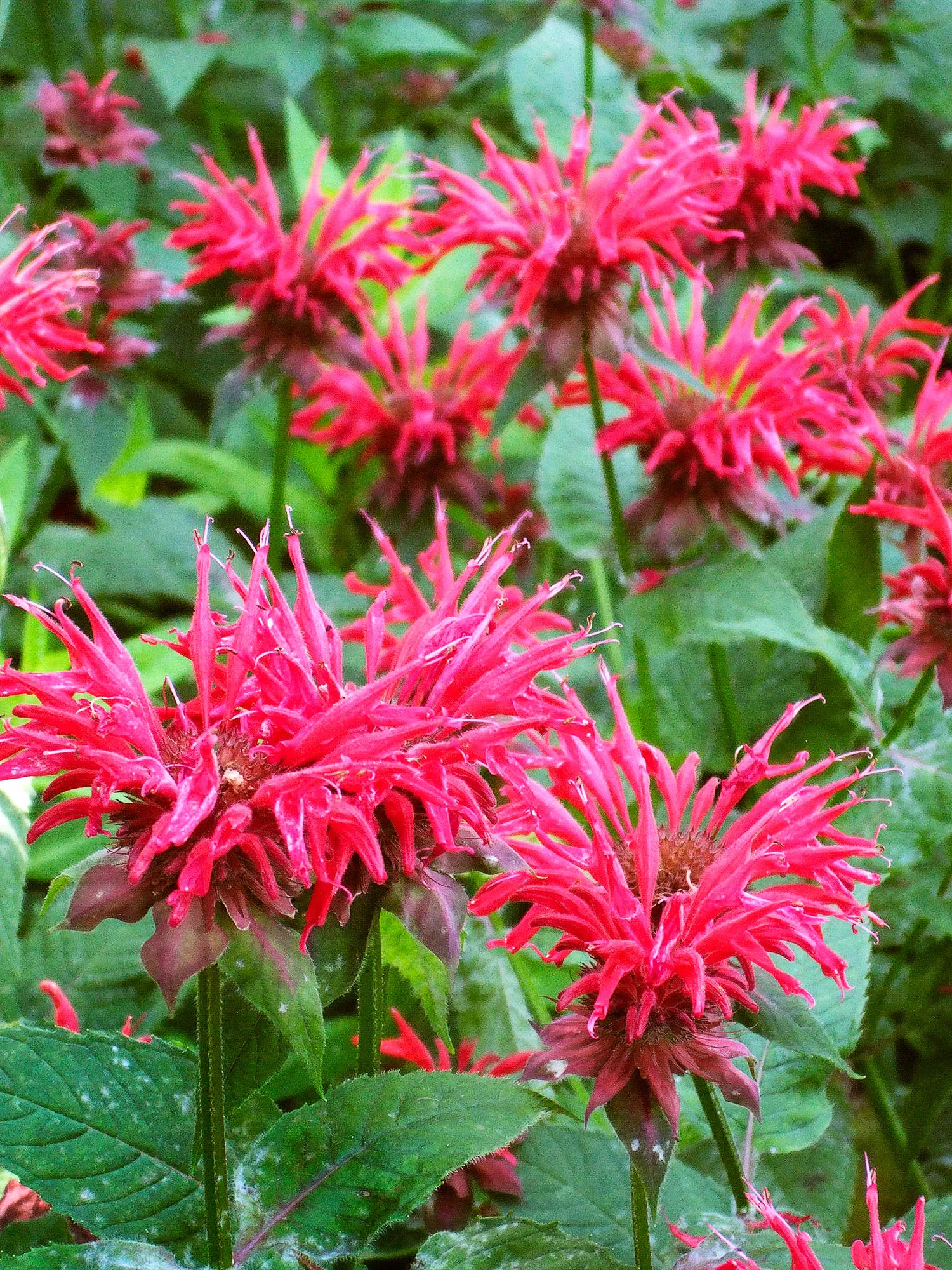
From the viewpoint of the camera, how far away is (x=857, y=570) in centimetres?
108

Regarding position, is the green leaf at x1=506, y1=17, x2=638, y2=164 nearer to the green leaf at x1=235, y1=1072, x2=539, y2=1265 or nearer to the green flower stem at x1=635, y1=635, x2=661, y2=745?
the green flower stem at x1=635, y1=635, x2=661, y2=745

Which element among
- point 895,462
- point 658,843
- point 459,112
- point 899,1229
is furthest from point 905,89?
point 899,1229

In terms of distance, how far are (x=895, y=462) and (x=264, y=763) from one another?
73cm

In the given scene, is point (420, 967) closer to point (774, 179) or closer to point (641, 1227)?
point (641, 1227)

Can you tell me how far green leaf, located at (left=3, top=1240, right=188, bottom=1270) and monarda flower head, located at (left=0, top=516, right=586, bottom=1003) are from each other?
0.14m

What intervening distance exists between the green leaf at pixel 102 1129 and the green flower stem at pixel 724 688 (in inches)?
23.9

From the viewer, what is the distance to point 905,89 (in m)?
2.02

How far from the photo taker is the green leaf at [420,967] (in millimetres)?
622

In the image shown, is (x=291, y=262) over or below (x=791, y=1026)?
over

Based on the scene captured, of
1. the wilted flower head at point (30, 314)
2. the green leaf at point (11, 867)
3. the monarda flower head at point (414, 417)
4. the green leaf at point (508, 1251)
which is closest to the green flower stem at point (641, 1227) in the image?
the green leaf at point (508, 1251)

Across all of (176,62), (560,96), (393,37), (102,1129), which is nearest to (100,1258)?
(102,1129)

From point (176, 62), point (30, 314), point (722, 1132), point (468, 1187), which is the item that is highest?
point (176, 62)

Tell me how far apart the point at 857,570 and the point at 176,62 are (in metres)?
1.19

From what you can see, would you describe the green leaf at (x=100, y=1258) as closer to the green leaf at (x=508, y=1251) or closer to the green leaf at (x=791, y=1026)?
the green leaf at (x=508, y=1251)
